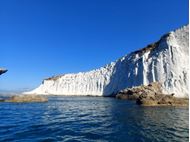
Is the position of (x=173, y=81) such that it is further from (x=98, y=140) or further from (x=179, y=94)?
(x=98, y=140)

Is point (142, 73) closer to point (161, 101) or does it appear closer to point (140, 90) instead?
point (140, 90)

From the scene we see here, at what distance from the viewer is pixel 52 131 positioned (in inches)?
765

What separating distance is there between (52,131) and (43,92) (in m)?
123

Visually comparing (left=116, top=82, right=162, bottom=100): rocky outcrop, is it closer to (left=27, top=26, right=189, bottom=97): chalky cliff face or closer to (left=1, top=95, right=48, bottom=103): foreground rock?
(left=27, top=26, right=189, bottom=97): chalky cliff face

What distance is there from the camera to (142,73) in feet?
287

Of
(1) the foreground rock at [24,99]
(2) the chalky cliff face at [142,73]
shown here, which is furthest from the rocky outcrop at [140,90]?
(1) the foreground rock at [24,99]

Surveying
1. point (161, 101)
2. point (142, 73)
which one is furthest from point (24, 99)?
point (142, 73)

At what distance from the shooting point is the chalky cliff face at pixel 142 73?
7375 cm

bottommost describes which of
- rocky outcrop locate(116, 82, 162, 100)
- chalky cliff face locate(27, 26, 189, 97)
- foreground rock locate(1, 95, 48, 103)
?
foreground rock locate(1, 95, 48, 103)

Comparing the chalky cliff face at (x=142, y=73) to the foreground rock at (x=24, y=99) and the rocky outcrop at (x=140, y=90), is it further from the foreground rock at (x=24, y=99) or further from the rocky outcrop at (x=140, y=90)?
the foreground rock at (x=24, y=99)

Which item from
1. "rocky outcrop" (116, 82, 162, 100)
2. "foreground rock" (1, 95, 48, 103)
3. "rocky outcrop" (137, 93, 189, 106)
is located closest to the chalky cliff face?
"rocky outcrop" (116, 82, 162, 100)

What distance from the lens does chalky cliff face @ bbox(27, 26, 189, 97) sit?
242 ft

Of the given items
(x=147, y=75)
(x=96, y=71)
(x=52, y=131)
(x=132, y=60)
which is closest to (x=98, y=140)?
(x=52, y=131)

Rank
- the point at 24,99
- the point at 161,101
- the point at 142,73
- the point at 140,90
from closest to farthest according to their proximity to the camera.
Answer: the point at 161,101 → the point at 24,99 → the point at 140,90 → the point at 142,73
